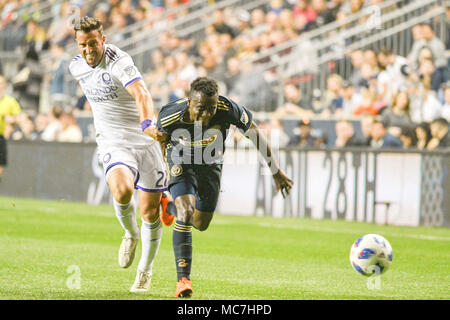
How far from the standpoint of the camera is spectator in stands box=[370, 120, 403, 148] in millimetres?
15086

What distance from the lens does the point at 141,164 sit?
26.9 feet

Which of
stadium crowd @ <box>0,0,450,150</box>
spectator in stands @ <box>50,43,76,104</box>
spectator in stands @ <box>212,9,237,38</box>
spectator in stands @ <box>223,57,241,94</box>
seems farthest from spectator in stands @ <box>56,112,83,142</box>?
spectator in stands @ <box>212,9,237,38</box>

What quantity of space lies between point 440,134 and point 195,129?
8290 mm

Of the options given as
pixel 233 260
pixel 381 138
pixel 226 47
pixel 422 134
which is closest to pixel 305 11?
pixel 226 47

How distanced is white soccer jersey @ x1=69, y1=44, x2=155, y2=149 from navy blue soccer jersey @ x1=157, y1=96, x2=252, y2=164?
679 mm

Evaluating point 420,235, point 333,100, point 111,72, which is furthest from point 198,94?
point 333,100

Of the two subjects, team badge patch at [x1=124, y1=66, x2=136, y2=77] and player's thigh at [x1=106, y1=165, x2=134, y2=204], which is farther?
team badge patch at [x1=124, y1=66, x2=136, y2=77]

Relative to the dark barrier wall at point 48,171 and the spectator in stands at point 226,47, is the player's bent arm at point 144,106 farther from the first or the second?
the spectator in stands at point 226,47

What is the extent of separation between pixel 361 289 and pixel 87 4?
1972 centimetres

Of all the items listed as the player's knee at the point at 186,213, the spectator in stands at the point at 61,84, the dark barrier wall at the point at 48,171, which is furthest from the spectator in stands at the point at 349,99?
the player's knee at the point at 186,213

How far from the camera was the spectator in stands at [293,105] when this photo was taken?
57.2 ft

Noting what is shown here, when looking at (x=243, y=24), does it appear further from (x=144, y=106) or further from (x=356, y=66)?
(x=144, y=106)

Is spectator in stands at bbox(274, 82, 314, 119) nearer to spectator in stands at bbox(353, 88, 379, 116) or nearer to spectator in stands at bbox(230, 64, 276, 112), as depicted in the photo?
spectator in stands at bbox(230, 64, 276, 112)

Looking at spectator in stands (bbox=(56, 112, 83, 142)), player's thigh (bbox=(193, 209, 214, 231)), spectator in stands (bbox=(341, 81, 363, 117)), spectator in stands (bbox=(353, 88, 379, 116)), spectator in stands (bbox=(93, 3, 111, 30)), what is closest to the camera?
player's thigh (bbox=(193, 209, 214, 231))
